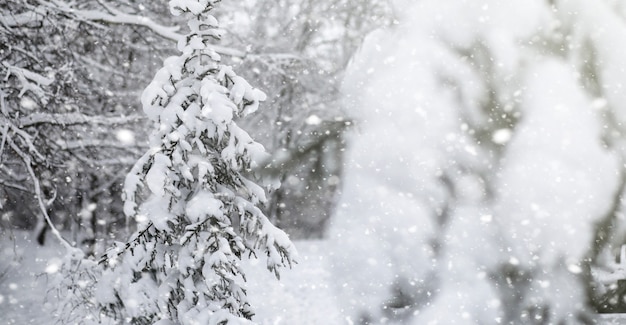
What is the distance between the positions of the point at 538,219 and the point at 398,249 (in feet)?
6.71

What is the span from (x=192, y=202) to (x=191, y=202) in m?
0.02

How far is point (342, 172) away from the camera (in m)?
7.53

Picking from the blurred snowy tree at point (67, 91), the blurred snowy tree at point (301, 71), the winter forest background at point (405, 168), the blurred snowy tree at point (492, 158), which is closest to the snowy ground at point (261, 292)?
the blurred snowy tree at point (67, 91)

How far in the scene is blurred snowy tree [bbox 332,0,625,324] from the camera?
6.62m

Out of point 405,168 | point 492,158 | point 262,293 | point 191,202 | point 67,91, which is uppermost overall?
point 67,91

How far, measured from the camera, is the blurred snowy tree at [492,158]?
662 centimetres

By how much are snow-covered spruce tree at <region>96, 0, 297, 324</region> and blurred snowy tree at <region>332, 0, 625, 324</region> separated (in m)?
1.82

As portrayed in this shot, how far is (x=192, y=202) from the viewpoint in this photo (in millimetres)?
6133

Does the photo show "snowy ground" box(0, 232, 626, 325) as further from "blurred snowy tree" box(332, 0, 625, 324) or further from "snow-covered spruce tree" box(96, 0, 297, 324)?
"snow-covered spruce tree" box(96, 0, 297, 324)

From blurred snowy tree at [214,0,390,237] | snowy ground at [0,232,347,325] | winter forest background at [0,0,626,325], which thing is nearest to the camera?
winter forest background at [0,0,626,325]

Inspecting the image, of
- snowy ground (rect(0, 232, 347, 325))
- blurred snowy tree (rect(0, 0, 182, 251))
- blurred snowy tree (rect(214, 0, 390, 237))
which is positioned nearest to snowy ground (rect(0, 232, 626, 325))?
snowy ground (rect(0, 232, 347, 325))

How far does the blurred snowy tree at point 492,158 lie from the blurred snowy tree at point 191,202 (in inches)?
72.1

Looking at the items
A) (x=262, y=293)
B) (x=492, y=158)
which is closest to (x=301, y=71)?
(x=492, y=158)

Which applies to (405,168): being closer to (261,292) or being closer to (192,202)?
(192,202)
